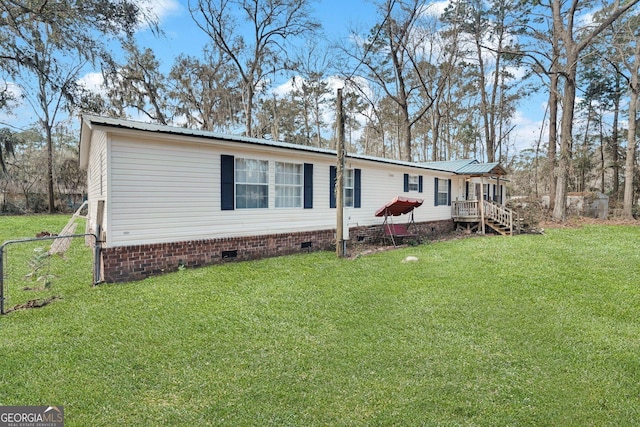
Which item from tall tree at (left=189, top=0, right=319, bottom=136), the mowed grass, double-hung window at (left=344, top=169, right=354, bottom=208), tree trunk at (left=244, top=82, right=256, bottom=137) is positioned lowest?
the mowed grass

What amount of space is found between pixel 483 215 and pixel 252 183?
10.4 m

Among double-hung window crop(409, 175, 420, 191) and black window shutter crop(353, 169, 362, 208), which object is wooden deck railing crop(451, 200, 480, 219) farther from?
black window shutter crop(353, 169, 362, 208)

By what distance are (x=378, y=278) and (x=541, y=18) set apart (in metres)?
19.3

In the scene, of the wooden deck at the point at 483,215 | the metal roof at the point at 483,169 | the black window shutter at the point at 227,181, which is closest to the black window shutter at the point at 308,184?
the black window shutter at the point at 227,181

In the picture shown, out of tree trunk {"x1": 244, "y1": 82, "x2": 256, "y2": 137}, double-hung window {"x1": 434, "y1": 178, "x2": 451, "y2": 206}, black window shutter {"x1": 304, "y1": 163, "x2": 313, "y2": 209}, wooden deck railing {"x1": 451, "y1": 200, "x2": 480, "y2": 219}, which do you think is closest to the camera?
black window shutter {"x1": 304, "y1": 163, "x2": 313, "y2": 209}

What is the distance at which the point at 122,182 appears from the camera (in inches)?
246

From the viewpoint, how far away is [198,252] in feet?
24.2

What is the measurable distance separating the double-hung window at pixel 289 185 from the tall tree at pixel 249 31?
12007mm

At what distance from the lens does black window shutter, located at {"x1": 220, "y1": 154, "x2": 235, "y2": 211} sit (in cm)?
769

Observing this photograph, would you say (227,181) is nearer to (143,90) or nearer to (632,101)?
(143,90)

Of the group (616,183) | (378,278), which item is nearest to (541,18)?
(616,183)

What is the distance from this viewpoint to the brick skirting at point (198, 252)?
624 centimetres

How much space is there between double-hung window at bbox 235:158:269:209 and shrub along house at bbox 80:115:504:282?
25 millimetres

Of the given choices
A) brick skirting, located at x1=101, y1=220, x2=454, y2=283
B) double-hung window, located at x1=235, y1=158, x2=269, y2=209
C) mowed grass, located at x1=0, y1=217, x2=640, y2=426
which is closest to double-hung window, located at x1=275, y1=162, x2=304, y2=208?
double-hung window, located at x1=235, y1=158, x2=269, y2=209
